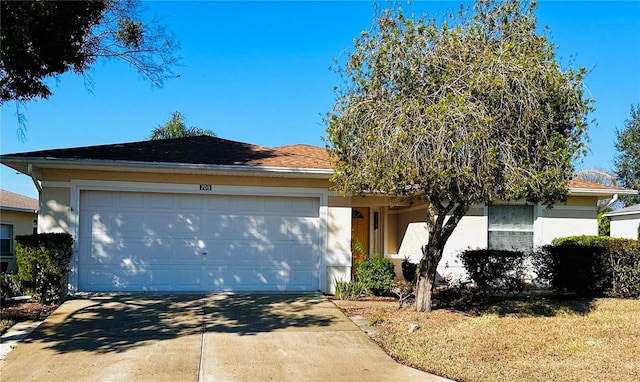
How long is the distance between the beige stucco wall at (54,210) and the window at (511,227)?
10.1m

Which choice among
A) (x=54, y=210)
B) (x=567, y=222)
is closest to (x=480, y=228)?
(x=567, y=222)

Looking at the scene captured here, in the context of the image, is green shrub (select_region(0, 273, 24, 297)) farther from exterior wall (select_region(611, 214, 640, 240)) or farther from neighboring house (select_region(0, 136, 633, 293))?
exterior wall (select_region(611, 214, 640, 240))

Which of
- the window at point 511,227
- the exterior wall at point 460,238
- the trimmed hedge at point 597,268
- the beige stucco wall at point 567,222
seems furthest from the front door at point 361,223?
the trimmed hedge at point 597,268

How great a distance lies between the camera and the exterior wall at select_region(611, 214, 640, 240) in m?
23.5

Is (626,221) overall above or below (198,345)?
above

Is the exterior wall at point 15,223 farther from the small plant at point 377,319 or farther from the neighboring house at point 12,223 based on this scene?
the small plant at point 377,319

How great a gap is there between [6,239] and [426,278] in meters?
15.9

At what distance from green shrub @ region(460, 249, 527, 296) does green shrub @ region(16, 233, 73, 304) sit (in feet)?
27.2

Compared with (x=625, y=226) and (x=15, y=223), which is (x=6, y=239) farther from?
(x=625, y=226)

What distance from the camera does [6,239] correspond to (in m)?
18.5

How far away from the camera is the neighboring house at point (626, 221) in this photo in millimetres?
23173

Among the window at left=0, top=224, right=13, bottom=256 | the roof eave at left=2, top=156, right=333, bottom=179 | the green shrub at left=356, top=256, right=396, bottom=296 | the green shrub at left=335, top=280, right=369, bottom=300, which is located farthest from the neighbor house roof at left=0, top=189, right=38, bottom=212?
the green shrub at left=356, top=256, right=396, bottom=296

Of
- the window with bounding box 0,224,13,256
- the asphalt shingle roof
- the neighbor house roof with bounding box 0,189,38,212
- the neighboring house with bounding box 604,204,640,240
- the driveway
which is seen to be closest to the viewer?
the driveway

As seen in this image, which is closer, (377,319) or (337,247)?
(377,319)
